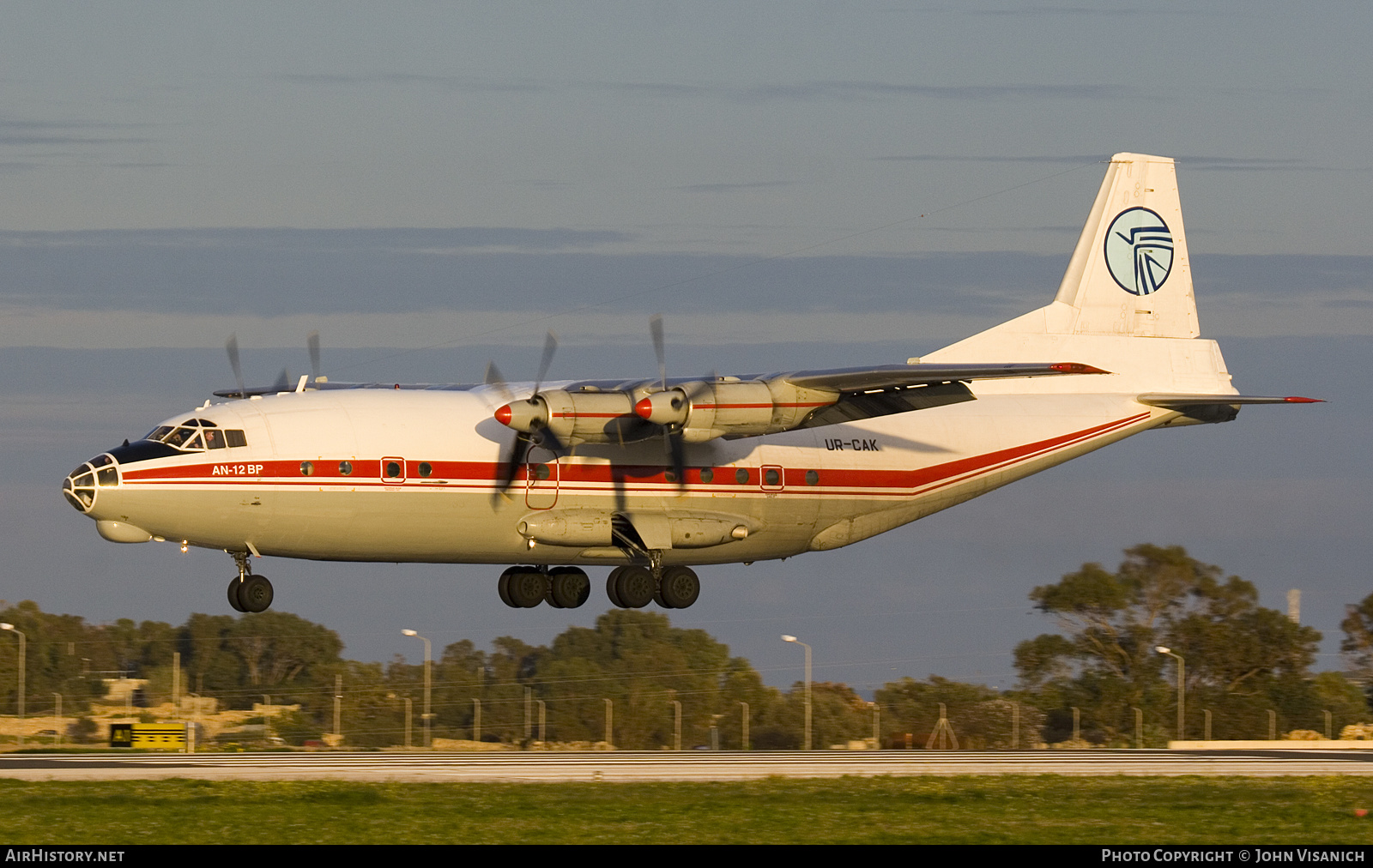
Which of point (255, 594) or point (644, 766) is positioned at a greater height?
point (255, 594)

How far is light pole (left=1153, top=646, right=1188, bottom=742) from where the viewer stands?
58625 millimetres

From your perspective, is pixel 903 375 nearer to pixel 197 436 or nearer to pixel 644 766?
pixel 644 766

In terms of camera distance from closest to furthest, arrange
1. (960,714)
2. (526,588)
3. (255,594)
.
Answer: (255,594)
(526,588)
(960,714)

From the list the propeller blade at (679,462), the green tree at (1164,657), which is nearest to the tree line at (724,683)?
the green tree at (1164,657)

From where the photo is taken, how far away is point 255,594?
92.9 ft

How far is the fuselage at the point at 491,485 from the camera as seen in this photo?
1073 inches

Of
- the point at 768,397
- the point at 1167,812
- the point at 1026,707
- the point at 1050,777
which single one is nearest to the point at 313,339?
the point at 768,397

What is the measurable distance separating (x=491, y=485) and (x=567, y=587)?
3.82 meters

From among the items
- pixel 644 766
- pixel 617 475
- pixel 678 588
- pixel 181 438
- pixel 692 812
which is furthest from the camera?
pixel 678 588

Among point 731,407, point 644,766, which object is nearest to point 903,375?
point 731,407

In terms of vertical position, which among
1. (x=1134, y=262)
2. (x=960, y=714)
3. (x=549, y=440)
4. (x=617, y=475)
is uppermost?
(x=1134, y=262)

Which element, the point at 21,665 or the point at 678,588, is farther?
the point at 21,665

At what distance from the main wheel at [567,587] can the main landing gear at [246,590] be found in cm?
549

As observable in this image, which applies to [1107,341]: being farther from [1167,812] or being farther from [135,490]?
[135,490]
